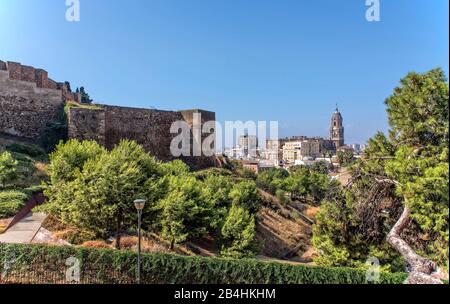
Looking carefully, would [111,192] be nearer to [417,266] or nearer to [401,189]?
[401,189]

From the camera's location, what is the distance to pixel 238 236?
19891 millimetres

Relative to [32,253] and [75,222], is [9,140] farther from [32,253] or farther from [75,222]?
[32,253]

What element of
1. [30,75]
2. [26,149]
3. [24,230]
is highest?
[30,75]

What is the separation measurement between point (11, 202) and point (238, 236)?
36.2 ft

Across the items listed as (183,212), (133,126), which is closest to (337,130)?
(133,126)

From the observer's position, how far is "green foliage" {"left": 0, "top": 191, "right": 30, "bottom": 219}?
52.4 feet

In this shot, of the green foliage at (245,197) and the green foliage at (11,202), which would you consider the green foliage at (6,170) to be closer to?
the green foliage at (11,202)

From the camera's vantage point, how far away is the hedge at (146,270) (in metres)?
10.6

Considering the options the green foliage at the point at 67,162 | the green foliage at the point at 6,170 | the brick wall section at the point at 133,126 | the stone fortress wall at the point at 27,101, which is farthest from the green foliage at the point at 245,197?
the stone fortress wall at the point at 27,101

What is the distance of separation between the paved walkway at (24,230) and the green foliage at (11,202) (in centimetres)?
60

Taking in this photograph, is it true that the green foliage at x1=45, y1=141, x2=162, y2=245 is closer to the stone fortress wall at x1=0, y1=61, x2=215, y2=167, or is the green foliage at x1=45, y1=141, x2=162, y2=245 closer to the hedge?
the hedge

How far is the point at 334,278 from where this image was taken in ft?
34.9
